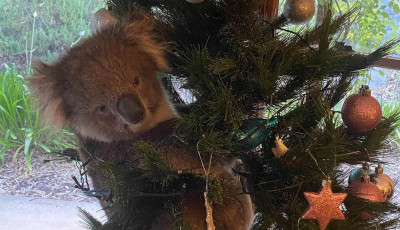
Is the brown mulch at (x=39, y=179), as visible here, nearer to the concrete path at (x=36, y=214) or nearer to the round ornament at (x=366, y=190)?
the concrete path at (x=36, y=214)

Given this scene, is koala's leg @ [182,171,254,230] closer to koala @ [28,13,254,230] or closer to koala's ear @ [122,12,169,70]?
koala @ [28,13,254,230]

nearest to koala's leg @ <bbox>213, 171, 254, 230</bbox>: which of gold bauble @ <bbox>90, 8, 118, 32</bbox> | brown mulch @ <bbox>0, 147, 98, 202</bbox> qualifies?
gold bauble @ <bbox>90, 8, 118, 32</bbox>

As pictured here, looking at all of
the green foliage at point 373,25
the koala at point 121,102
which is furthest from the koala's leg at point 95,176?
the green foliage at point 373,25

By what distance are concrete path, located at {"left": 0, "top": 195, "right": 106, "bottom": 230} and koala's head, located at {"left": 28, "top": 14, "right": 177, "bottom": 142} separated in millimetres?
872

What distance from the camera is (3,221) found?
Result: 61.2 inches

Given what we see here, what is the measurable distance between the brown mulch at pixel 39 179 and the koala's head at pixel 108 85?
0.80m

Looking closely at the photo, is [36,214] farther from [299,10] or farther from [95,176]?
[299,10]

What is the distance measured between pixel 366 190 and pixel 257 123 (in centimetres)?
24

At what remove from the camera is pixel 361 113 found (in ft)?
2.50

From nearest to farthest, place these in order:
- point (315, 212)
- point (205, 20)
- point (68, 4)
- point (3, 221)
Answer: point (315, 212) < point (205, 20) < point (68, 4) < point (3, 221)

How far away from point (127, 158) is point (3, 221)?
1.00 m

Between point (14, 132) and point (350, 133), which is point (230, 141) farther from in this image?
point (14, 132)

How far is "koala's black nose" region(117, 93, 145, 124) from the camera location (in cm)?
71

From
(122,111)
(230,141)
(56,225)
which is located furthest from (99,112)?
(56,225)
